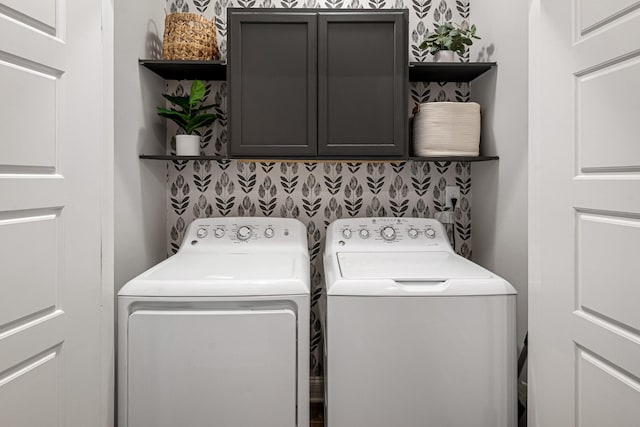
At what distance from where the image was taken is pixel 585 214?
4.15ft

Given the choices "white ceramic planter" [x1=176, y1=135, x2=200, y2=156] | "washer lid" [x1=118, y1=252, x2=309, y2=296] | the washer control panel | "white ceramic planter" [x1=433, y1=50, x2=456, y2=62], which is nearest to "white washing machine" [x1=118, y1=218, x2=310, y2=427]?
"washer lid" [x1=118, y1=252, x2=309, y2=296]

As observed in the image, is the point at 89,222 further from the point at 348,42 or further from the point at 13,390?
the point at 348,42

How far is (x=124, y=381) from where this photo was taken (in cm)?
152

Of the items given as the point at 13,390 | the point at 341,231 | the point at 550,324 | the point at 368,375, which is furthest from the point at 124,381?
the point at 550,324

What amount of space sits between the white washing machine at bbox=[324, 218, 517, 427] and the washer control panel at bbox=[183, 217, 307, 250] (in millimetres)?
696

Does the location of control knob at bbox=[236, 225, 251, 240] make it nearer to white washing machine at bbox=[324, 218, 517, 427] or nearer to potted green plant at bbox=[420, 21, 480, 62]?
white washing machine at bbox=[324, 218, 517, 427]

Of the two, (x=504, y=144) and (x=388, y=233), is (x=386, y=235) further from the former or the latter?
(x=504, y=144)

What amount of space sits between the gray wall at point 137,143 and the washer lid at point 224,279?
0.74 feet

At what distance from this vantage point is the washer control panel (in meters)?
2.13

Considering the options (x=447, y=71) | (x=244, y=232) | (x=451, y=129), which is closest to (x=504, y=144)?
(x=451, y=129)

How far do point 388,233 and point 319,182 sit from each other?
51 cm

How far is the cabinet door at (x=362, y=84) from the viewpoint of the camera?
1.94 m

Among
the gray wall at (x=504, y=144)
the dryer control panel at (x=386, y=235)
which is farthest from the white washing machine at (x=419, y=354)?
the dryer control panel at (x=386, y=235)

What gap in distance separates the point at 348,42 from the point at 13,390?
1752 millimetres
